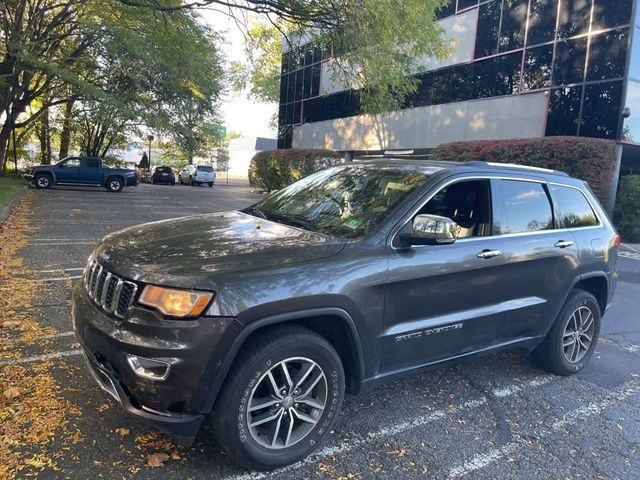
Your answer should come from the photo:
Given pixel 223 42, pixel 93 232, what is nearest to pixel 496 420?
pixel 93 232

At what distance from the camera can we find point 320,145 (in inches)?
1157

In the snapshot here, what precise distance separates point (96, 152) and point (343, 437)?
39.6 m

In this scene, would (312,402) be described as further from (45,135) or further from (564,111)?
(45,135)

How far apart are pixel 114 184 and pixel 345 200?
21939 millimetres

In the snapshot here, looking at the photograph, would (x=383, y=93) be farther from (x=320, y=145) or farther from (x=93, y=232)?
(x=320, y=145)

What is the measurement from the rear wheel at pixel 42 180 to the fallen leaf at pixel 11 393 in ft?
67.6

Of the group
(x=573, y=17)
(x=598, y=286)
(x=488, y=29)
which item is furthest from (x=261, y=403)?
(x=488, y=29)

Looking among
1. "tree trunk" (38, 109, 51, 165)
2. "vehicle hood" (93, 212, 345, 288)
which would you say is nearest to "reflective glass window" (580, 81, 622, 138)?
"vehicle hood" (93, 212, 345, 288)

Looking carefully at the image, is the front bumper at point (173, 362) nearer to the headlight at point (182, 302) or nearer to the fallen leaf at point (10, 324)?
the headlight at point (182, 302)

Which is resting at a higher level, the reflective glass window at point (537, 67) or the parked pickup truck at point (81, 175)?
the reflective glass window at point (537, 67)

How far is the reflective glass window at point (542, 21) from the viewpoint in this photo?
16797mm

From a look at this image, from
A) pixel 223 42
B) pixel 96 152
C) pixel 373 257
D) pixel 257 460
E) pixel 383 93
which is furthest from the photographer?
pixel 96 152

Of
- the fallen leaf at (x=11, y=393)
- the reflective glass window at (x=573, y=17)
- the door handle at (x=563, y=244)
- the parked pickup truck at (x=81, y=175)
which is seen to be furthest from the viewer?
the parked pickup truck at (x=81, y=175)

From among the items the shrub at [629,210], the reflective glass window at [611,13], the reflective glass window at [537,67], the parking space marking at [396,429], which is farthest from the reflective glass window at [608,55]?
the parking space marking at [396,429]
